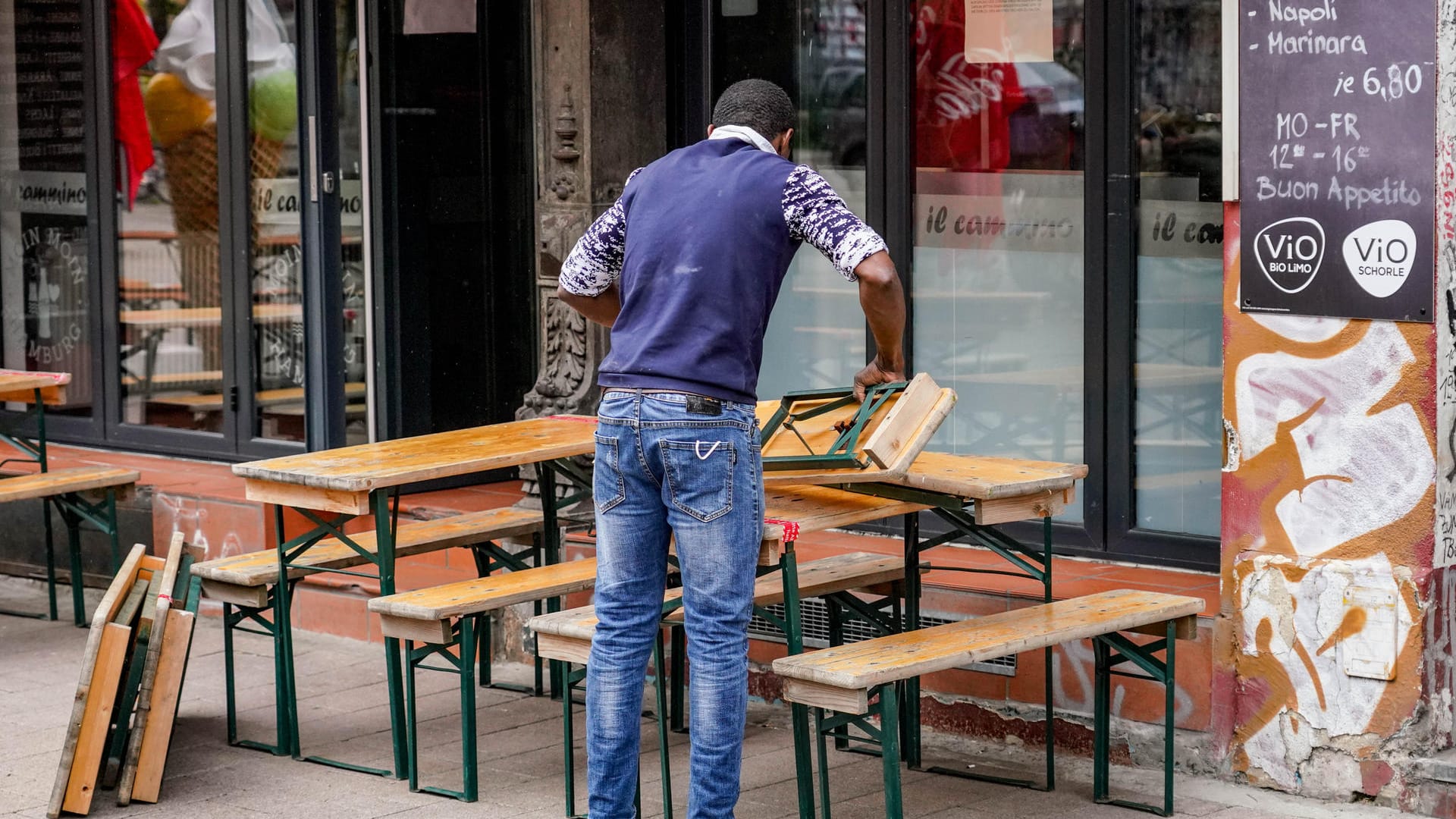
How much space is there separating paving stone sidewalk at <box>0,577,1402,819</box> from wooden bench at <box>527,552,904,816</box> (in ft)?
0.92

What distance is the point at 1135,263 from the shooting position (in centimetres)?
641

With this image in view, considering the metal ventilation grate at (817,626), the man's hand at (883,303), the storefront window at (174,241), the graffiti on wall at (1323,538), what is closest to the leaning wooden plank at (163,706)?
the metal ventilation grate at (817,626)

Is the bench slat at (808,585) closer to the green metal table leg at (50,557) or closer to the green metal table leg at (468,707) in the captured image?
the green metal table leg at (468,707)

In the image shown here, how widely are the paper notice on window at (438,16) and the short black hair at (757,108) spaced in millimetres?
3656

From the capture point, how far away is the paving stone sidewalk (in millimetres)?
5457

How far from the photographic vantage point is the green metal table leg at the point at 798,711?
4.82 meters

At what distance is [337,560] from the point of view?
634 cm

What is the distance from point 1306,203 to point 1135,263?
1.18 metres

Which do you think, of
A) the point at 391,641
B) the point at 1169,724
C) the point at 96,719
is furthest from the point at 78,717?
the point at 1169,724

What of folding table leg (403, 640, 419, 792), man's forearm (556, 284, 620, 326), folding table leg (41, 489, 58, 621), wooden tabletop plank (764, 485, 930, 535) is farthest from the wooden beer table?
folding table leg (41, 489, 58, 621)

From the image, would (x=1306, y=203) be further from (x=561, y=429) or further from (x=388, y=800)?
(x=388, y=800)

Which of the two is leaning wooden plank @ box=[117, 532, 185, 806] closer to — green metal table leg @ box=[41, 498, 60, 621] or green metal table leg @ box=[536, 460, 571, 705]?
green metal table leg @ box=[536, 460, 571, 705]

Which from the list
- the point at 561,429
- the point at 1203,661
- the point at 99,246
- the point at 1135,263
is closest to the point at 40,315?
the point at 99,246

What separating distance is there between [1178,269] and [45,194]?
6.04 meters
